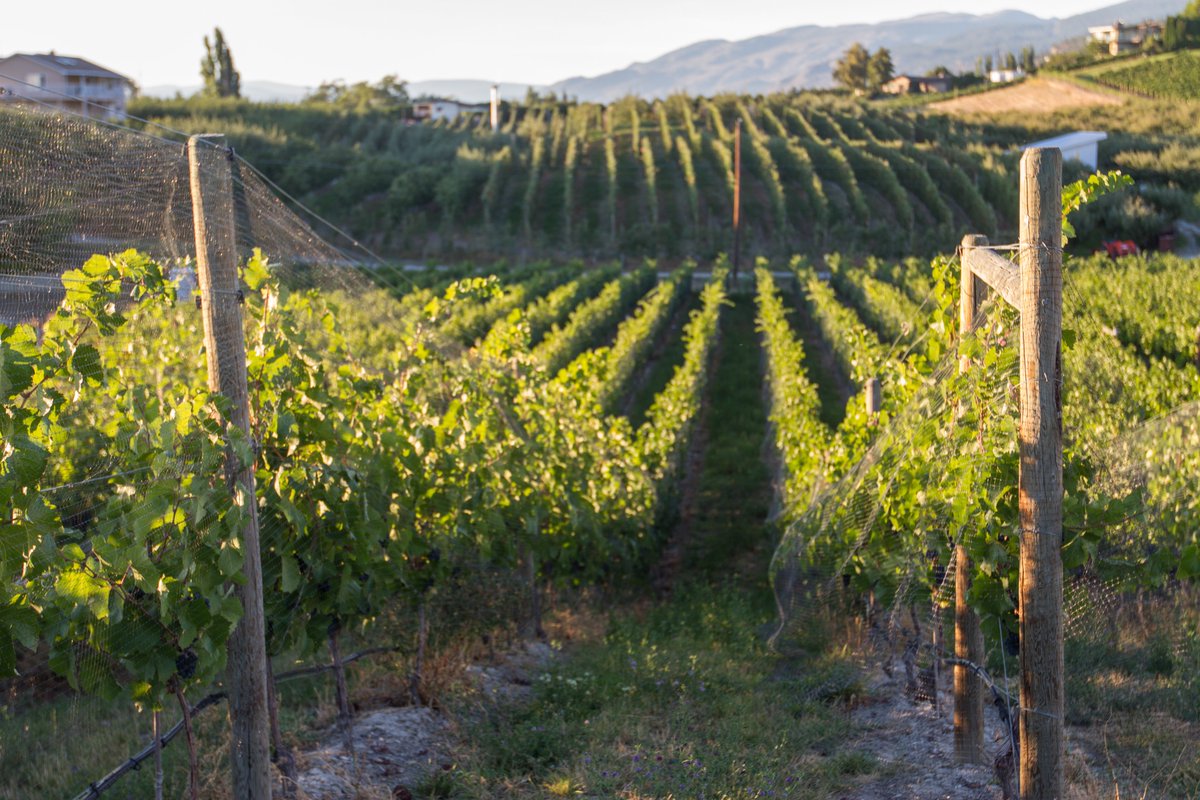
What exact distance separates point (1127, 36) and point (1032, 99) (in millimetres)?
55408

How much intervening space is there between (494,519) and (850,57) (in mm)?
108264

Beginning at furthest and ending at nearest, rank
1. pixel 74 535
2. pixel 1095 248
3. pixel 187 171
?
pixel 1095 248 < pixel 187 171 < pixel 74 535

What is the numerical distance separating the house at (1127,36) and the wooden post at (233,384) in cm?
9804

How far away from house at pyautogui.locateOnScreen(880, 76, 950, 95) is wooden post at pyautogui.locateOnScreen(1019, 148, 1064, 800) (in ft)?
314

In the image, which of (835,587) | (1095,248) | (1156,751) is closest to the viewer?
(1156,751)

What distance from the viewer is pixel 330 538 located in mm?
4523

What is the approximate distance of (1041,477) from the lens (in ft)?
11.2

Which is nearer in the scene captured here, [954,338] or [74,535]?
[74,535]

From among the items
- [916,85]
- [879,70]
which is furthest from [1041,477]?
[879,70]

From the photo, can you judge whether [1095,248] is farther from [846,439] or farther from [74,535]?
[74,535]

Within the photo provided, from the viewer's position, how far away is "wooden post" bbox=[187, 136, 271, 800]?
11.9ft

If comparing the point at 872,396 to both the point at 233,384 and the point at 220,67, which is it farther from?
the point at 220,67

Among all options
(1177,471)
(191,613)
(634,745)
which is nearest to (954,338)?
(1177,471)

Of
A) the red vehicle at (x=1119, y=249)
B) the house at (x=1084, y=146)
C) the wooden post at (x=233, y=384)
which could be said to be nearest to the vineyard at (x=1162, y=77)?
the house at (x=1084, y=146)
